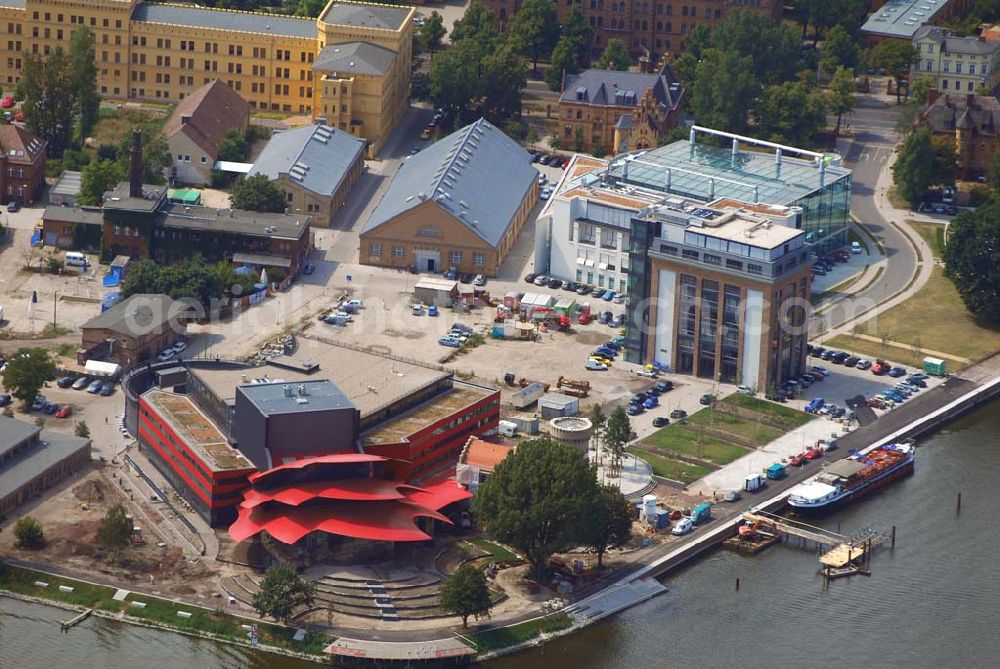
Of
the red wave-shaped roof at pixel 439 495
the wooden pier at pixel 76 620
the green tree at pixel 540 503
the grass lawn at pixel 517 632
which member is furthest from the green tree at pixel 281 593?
the green tree at pixel 540 503

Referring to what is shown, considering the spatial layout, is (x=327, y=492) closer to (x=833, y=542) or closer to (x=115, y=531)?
(x=115, y=531)

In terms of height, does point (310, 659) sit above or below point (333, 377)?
below

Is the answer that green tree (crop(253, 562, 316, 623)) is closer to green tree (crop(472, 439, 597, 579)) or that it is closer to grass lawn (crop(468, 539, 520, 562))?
green tree (crop(472, 439, 597, 579))

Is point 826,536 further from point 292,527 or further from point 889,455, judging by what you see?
point 292,527

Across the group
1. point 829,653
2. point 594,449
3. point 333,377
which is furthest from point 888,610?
point 333,377

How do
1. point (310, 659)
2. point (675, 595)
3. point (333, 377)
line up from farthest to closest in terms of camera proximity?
point (333, 377), point (675, 595), point (310, 659)

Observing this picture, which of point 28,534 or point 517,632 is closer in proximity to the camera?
point 517,632

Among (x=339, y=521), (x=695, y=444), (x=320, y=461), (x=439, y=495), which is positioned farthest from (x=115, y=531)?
(x=695, y=444)
